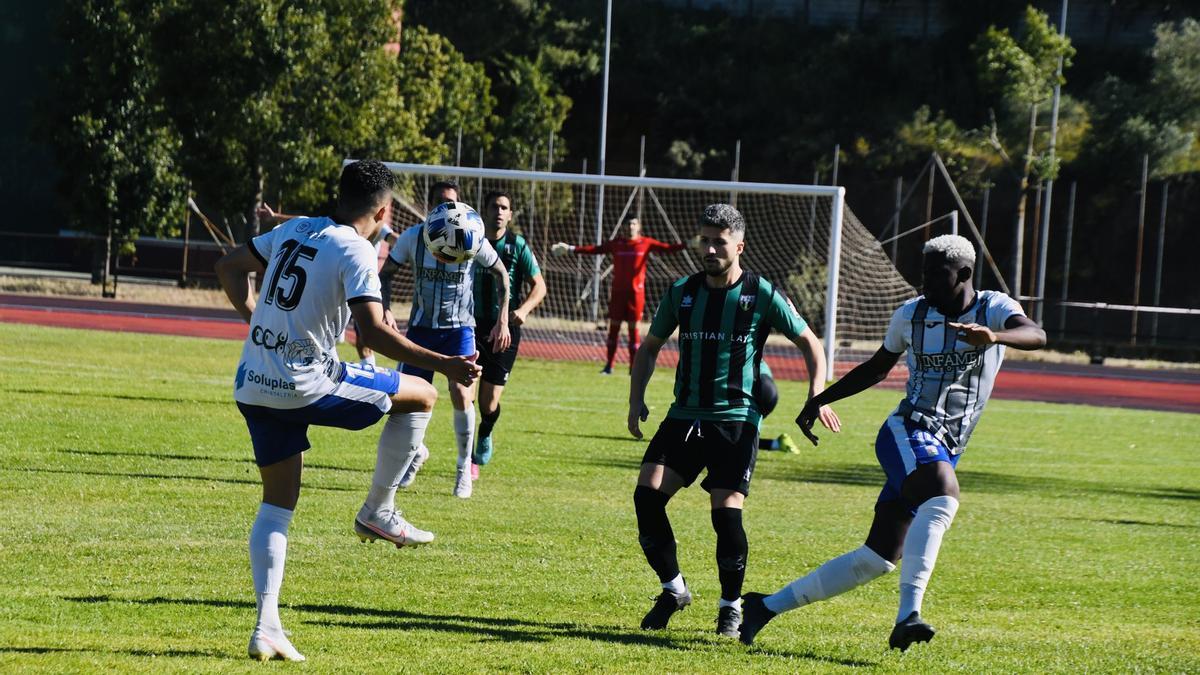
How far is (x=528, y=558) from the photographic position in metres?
8.43

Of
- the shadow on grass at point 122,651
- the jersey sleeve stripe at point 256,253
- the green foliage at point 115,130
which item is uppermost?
the green foliage at point 115,130

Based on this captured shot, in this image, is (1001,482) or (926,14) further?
(926,14)

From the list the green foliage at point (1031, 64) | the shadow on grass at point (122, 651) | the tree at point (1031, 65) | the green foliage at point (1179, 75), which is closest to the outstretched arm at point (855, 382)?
the shadow on grass at point (122, 651)

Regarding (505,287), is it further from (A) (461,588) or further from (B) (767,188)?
(B) (767,188)

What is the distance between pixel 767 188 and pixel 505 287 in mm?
13374

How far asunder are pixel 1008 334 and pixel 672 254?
828 inches

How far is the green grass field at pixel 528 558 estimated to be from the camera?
630cm

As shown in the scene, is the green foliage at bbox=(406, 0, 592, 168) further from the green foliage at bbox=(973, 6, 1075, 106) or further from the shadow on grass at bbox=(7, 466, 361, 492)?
the shadow on grass at bbox=(7, 466, 361, 492)

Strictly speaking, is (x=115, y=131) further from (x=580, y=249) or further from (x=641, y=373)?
(x=641, y=373)

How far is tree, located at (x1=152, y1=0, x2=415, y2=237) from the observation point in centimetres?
3500

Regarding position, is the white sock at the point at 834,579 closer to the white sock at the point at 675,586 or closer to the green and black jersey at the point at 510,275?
the white sock at the point at 675,586

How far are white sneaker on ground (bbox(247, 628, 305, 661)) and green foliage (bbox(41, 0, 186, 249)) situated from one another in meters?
32.8

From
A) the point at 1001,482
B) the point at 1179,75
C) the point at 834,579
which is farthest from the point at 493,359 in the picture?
the point at 1179,75

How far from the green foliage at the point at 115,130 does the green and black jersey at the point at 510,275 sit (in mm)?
26811
